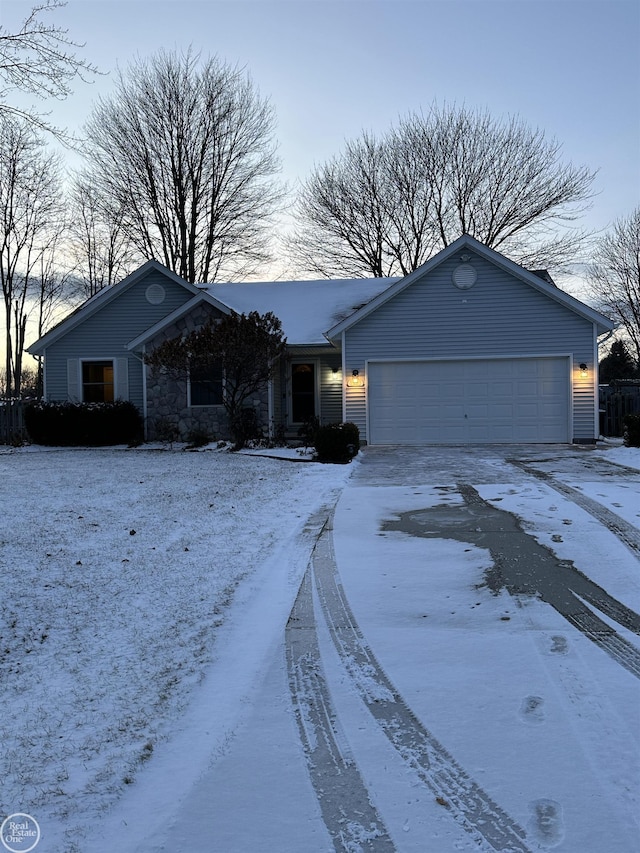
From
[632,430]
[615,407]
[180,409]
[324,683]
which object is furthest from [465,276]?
[324,683]

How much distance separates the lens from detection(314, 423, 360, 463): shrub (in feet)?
41.8

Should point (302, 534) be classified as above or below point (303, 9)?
below

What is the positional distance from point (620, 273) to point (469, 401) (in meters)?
20.8

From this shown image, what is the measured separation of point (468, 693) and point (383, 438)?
1371 centimetres

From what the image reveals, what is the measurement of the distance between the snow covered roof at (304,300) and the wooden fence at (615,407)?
24.8 feet

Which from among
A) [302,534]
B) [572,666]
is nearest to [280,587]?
[302,534]

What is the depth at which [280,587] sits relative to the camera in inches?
199

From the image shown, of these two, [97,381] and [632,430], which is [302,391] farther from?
[632,430]

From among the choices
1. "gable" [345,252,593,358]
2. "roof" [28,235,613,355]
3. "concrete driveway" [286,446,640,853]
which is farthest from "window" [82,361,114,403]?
"concrete driveway" [286,446,640,853]

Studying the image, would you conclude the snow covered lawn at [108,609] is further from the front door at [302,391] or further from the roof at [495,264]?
the front door at [302,391]

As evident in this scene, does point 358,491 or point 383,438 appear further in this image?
point 383,438

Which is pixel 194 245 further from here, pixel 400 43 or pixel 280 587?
pixel 280 587

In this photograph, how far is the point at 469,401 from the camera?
16.6 meters

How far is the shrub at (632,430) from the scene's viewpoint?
46.8 ft
